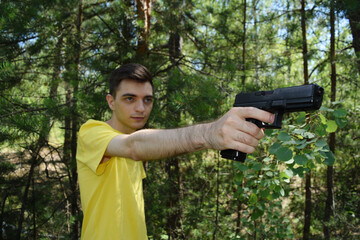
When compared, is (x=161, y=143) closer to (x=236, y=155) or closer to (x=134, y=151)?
(x=134, y=151)

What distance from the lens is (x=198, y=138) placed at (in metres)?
1.39

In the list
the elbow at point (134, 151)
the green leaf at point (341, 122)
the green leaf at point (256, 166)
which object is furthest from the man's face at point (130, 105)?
the green leaf at point (341, 122)

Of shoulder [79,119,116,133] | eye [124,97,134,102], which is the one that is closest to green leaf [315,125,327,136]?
eye [124,97,134,102]

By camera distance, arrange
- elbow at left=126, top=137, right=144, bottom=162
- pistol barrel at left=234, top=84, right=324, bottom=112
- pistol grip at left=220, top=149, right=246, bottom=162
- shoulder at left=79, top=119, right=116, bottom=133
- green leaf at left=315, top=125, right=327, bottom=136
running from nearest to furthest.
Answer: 1. pistol barrel at left=234, top=84, right=324, bottom=112
2. pistol grip at left=220, top=149, right=246, bottom=162
3. elbow at left=126, top=137, right=144, bottom=162
4. shoulder at left=79, top=119, right=116, bottom=133
5. green leaf at left=315, top=125, right=327, bottom=136

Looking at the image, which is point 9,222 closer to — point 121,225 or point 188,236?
point 188,236

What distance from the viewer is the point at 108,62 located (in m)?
4.12

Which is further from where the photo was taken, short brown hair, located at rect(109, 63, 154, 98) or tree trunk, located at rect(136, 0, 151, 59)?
tree trunk, located at rect(136, 0, 151, 59)

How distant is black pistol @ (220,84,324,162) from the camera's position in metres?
1.24

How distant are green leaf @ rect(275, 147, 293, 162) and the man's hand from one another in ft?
1.98

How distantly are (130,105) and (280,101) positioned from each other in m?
1.20

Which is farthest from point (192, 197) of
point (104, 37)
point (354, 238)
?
point (104, 37)

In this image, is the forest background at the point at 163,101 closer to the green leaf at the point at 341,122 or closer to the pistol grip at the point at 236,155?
the green leaf at the point at 341,122

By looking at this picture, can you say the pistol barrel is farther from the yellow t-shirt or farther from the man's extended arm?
the yellow t-shirt

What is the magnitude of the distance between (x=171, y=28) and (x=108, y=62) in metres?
1.15
